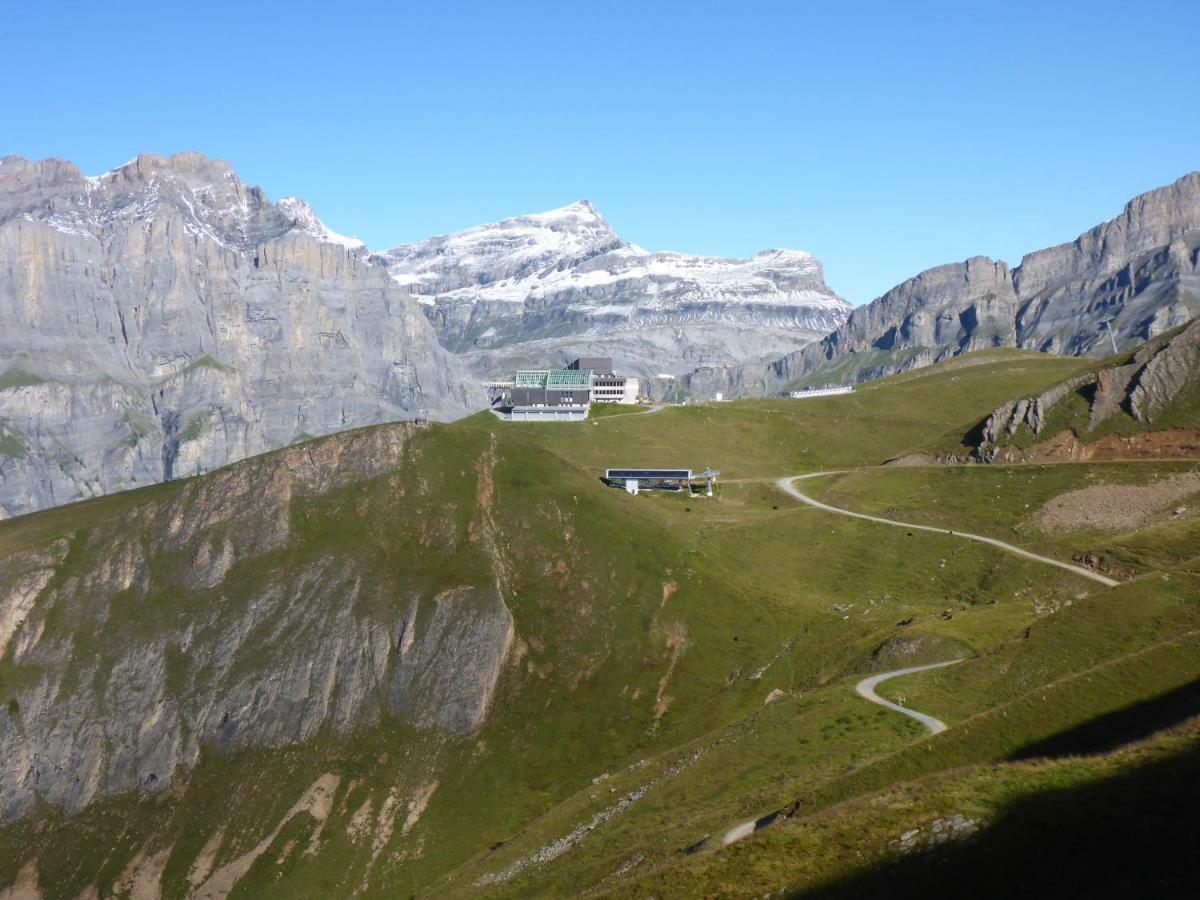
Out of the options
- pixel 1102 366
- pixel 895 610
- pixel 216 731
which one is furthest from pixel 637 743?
pixel 1102 366

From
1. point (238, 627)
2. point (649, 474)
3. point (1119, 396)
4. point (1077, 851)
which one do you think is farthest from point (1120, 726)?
point (649, 474)

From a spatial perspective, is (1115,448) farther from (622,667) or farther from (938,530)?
(622,667)

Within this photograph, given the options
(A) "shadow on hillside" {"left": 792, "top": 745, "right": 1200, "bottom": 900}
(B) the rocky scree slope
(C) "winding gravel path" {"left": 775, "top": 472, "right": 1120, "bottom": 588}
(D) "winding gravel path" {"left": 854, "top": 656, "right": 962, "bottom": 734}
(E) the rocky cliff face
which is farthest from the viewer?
(B) the rocky scree slope

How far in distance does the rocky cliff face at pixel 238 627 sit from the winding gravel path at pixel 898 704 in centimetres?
5291

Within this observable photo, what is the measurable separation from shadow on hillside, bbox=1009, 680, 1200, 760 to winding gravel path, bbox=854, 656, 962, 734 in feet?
47.7

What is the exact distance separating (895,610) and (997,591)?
11.4 metres

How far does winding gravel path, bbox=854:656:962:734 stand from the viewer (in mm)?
75812

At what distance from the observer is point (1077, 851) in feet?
131

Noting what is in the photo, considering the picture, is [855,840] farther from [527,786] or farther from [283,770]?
[283,770]

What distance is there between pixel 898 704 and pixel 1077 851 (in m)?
42.7

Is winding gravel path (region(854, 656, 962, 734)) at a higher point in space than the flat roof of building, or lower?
lower

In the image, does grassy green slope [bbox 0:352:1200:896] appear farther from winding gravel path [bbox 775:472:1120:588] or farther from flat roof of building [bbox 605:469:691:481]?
flat roof of building [bbox 605:469:691:481]

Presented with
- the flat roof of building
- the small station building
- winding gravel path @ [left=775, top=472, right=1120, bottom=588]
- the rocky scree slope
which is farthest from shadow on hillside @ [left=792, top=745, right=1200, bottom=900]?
the flat roof of building

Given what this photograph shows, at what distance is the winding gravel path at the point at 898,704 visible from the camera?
7581 cm
